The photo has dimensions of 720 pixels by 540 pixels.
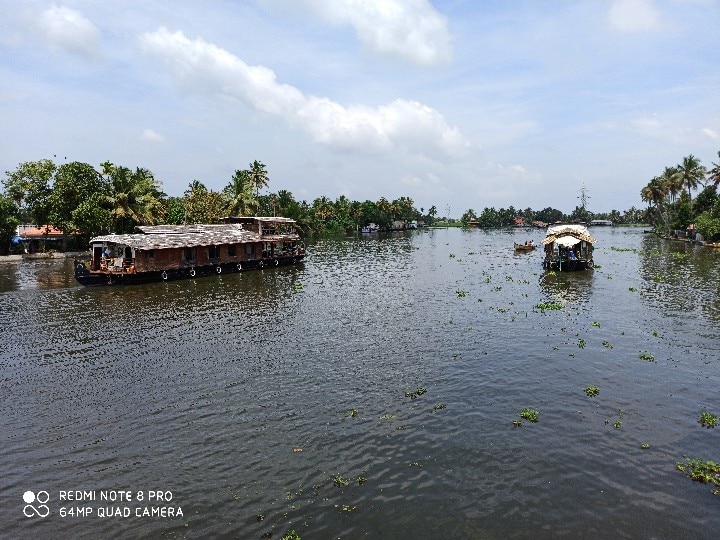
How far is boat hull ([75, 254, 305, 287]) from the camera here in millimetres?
46222

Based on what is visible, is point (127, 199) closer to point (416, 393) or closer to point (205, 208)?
point (205, 208)

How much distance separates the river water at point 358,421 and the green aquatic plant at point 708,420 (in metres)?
0.39

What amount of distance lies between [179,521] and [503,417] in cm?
1194

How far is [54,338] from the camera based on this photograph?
28.5 metres

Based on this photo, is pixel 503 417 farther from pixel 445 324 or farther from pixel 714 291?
pixel 714 291

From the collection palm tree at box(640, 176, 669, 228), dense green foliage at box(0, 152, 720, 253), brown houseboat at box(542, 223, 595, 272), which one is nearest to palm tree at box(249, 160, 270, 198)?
dense green foliage at box(0, 152, 720, 253)

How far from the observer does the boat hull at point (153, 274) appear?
152 ft

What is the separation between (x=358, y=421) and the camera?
1711 centimetres

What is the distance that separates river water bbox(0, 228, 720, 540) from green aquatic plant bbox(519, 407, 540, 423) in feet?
0.94

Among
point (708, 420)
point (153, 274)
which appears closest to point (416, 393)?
point (708, 420)

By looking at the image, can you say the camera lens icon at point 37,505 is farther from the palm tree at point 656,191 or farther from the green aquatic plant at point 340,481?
the palm tree at point 656,191

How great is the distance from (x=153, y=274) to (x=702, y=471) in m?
49.2

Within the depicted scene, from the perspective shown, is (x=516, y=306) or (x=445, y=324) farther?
(x=516, y=306)

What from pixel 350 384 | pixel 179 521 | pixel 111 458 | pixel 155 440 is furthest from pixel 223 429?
pixel 350 384
